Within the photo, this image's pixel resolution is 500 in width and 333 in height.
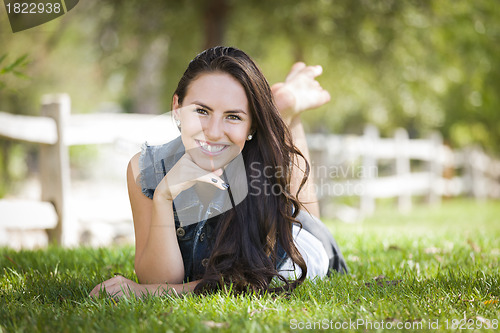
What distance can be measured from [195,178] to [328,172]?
7.10 metres

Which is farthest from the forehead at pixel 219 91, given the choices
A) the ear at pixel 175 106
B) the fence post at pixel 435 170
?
the fence post at pixel 435 170

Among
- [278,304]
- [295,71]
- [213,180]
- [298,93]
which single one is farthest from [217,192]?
[295,71]

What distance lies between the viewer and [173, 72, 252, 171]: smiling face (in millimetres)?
2404

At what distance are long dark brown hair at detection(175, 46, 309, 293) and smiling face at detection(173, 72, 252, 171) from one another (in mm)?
51

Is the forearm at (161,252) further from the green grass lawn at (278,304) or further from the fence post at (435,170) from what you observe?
the fence post at (435,170)

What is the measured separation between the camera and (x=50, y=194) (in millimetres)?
5016

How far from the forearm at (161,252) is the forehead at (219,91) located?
523mm

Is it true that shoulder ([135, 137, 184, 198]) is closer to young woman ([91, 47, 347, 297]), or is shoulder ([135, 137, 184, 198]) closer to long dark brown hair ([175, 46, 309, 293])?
young woman ([91, 47, 347, 297])

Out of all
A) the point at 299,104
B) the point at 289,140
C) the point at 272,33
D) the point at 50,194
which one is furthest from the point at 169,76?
the point at 289,140

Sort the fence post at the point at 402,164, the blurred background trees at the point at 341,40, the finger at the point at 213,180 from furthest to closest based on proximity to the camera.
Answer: the fence post at the point at 402,164
the blurred background trees at the point at 341,40
the finger at the point at 213,180

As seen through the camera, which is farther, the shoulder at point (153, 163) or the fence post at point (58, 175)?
the fence post at point (58, 175)

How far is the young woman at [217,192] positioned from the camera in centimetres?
236

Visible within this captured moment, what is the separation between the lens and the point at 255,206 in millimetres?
2514

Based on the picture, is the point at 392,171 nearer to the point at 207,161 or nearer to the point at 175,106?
the point at 175,106
